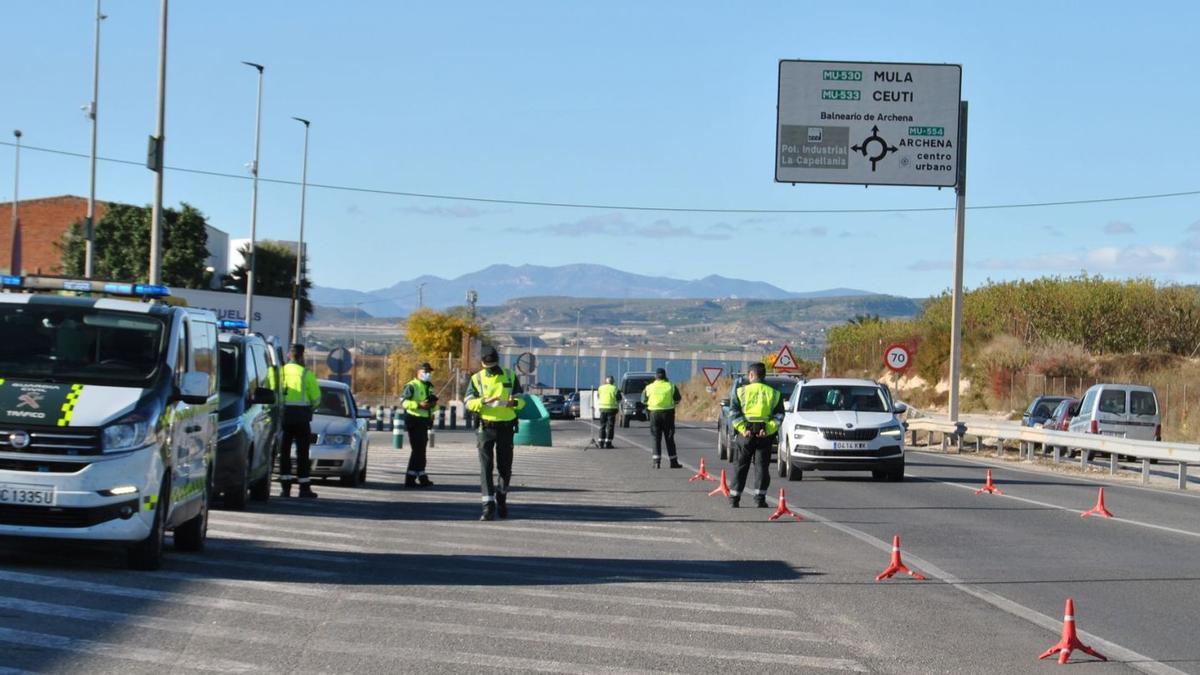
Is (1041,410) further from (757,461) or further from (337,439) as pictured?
(337,439)

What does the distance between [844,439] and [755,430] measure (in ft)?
18.6

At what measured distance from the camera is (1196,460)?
27391mm

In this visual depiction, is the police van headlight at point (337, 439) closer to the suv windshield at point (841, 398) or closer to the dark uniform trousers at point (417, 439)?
the dark uniform trousers at point (417, 439)

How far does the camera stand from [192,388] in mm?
12336

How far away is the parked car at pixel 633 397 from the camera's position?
60156 millimetres

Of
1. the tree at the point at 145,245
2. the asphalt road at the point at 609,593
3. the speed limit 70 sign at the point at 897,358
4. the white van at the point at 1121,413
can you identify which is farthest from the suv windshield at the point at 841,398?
the tree at the point at 145,245

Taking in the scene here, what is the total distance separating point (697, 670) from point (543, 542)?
22.4ft

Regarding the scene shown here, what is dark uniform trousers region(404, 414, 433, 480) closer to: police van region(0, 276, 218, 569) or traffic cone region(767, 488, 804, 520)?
traffic cone region(767, 488, 804, 520)

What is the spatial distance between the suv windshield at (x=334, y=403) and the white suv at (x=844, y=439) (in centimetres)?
723

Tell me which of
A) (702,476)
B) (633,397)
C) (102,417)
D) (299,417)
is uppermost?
(102,417)

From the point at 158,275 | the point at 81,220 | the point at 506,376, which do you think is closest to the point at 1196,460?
the point at 506,376

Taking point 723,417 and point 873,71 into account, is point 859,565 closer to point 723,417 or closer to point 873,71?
point 723,417

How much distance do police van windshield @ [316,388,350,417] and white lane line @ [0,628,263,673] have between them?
14301 millimetres

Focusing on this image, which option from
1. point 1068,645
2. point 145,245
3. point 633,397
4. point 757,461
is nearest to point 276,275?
point 145,245
